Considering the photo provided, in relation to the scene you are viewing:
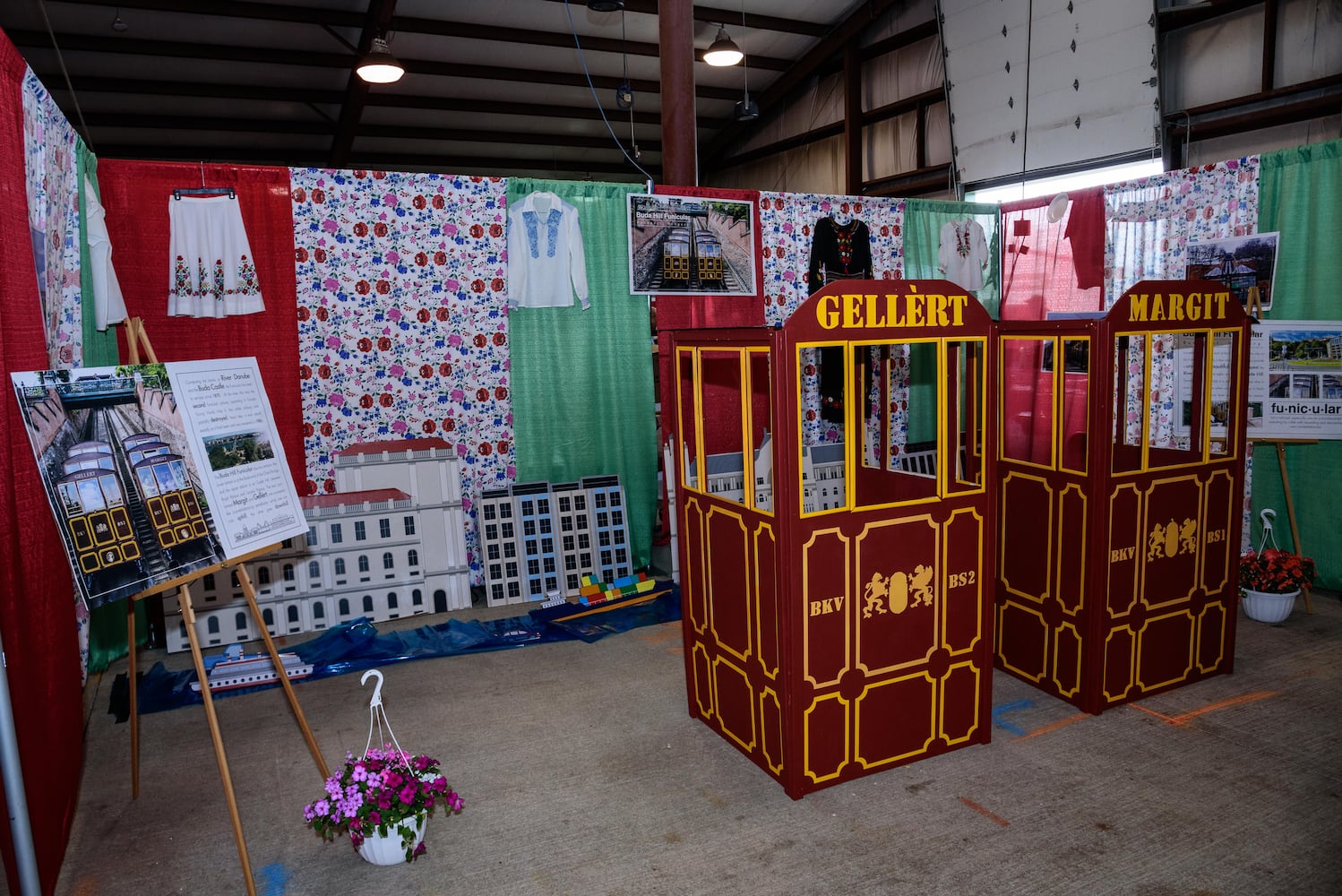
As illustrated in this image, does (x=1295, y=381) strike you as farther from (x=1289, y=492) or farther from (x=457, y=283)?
(x=457, y=283)

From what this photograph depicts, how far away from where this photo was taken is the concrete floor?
2676mm

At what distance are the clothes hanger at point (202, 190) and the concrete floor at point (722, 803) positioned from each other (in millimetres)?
2739

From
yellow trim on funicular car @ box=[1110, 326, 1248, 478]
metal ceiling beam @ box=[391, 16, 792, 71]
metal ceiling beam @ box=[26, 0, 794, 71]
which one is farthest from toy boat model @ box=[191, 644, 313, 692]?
metal ceiling beam @ box=[391, 16, 792, 71]

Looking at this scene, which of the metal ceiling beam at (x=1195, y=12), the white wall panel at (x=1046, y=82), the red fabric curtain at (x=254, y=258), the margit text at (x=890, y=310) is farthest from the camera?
the white wall panel at (x=1046, y=82)

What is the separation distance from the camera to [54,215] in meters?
3.54

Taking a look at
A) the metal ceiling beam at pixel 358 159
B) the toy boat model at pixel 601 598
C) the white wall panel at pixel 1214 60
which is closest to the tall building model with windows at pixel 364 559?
the toy boat model at pixel 601 598

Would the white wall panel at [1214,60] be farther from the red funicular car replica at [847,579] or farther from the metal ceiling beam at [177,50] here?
the metal ceiling beam at [177,50]

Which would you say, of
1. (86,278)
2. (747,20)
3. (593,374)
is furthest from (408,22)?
(86,278)

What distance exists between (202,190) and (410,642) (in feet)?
9.30

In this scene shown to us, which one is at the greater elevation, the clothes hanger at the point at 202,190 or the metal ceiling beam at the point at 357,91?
the metal ceiling beam at the point at 357,91

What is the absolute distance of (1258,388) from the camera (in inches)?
196

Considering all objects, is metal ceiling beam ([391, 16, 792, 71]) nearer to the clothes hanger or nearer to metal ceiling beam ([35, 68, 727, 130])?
metal ceiling beam ([35, 68, 727, 130])

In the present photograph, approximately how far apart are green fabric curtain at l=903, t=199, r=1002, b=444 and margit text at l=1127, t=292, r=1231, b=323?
3182 millimetres

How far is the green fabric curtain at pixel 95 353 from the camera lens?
163 inches
